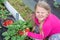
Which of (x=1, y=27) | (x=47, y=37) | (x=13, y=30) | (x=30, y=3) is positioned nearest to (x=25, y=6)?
(x=30, y=3)

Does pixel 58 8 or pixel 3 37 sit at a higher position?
pixel 58 8

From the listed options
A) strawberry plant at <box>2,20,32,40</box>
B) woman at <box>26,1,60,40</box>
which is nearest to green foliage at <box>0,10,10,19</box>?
strawberry plant at <box>2,20,32,40</box>

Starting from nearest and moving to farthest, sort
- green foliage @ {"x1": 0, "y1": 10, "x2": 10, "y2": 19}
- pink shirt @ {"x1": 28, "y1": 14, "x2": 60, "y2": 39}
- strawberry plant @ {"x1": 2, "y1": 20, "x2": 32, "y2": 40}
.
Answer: pink shirt @ {"x1": 28, "y1": 14, "x2": 60, "y2": 39}, strawberry plant @ {"x1": 2, "y1": 20, "x2": 32, "y2": 40}, green foliage @ {"x1": 0, "y1": 10, "x2": 10, "y2": 19}

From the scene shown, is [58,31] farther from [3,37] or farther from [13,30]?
[3,37]

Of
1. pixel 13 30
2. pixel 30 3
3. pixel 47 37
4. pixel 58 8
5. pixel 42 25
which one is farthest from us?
pixel 30 3

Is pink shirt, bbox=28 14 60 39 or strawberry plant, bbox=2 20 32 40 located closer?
pink shirt, bbox=28 14 60 39

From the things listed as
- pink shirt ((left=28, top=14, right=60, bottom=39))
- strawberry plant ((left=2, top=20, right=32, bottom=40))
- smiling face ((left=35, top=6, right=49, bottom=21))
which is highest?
smiling face ((left=35, top=6, right=49, bottom=21))

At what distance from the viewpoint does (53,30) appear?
3299 mm

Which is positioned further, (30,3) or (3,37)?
(30,3)

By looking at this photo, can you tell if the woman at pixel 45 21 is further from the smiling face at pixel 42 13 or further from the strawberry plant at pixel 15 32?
the strawberry plant at pixel 15 32

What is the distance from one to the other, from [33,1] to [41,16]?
2786 mm

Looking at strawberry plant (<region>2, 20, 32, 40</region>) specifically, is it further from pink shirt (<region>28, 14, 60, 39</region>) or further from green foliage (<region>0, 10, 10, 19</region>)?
green foliage (<region>0, 10, 10, 19</region>)

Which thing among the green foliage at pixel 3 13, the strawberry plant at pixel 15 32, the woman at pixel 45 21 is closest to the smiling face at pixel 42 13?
the woman at pixel 45 21

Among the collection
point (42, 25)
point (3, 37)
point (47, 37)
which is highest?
point (42, 25)
